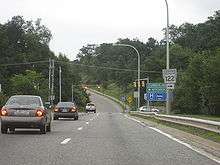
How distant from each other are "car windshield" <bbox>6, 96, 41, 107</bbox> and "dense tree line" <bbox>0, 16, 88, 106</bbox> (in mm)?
85819

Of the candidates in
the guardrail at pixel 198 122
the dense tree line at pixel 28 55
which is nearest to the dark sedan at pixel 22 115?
the guardrail at pixel 198 122

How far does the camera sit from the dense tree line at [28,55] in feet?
422

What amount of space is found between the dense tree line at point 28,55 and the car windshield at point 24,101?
85819mm

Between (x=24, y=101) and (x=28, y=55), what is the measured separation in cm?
11849

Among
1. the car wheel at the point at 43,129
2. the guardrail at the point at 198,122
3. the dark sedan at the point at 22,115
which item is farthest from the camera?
the car wheel at the point at 43,129

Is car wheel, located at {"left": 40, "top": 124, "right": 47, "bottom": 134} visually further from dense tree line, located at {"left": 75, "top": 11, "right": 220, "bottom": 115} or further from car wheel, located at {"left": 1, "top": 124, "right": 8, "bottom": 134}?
dense tree line, located at {"left": 75, "top": 11, "right": 220, "bottom": 115}

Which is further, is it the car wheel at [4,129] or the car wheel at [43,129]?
the car wheel at [43,129]

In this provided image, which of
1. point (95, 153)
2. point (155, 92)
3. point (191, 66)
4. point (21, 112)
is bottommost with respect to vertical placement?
point (95, 153)

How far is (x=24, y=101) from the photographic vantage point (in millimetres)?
23141

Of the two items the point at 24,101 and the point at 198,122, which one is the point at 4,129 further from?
the point at 198,122

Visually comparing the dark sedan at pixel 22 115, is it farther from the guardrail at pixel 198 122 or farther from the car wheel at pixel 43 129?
the guardrail at pixel 198 122

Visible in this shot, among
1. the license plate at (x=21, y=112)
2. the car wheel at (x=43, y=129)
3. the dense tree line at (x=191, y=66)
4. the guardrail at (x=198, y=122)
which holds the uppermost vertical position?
the dense tree line at (x=191, y=66)

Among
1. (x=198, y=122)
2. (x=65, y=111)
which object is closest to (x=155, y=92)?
(x=65, y=111)

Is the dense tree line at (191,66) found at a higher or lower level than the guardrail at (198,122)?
higher
